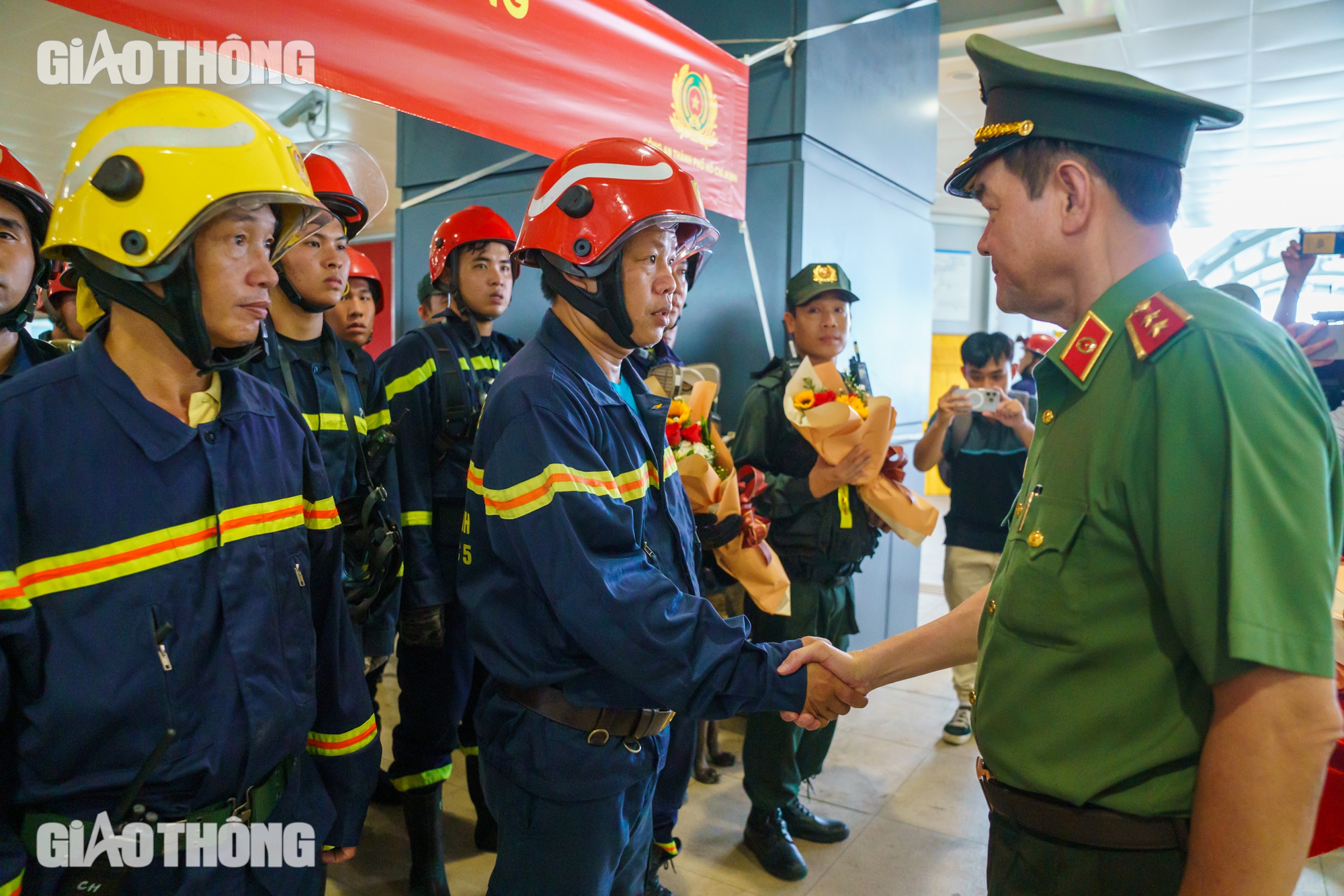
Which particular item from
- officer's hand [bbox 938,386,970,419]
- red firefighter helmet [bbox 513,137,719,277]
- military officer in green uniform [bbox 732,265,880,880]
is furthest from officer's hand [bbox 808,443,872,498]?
red firefighter helmet [bbox 513,137,719,277]

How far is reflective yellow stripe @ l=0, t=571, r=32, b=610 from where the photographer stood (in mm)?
1123

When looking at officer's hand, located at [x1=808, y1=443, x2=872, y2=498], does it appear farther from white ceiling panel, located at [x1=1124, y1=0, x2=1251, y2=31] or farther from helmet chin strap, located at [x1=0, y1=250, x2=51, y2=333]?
white ceiling panel, located at [x1=1124, y1=0, x2=1251, y2=31]

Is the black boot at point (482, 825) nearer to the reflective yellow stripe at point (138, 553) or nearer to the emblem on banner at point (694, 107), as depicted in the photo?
the reflective yellow stripe at point (138, 553)

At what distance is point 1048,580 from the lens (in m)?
1.12

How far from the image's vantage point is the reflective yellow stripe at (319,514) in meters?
1.54

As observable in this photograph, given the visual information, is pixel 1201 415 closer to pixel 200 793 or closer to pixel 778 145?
pixel 200 793

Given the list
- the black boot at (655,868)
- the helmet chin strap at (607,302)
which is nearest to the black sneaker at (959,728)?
the black boot at (655,868)

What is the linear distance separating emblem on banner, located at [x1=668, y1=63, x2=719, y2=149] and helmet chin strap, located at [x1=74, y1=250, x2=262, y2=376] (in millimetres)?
2320

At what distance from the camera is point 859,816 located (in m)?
3.26

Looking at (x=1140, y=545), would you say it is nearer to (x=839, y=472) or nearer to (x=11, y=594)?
(x=11, y=594)

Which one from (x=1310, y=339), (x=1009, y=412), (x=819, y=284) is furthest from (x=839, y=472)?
(x=1310, y=339)

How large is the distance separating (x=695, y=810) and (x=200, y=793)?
95.0 inches

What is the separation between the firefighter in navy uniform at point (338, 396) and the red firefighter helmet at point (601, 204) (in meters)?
0.89

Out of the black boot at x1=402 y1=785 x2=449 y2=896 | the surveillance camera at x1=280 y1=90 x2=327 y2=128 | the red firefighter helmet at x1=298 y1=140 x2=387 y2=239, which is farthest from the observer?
the surveillance camera at x1=280 y1=90 x2=327 y2=128
